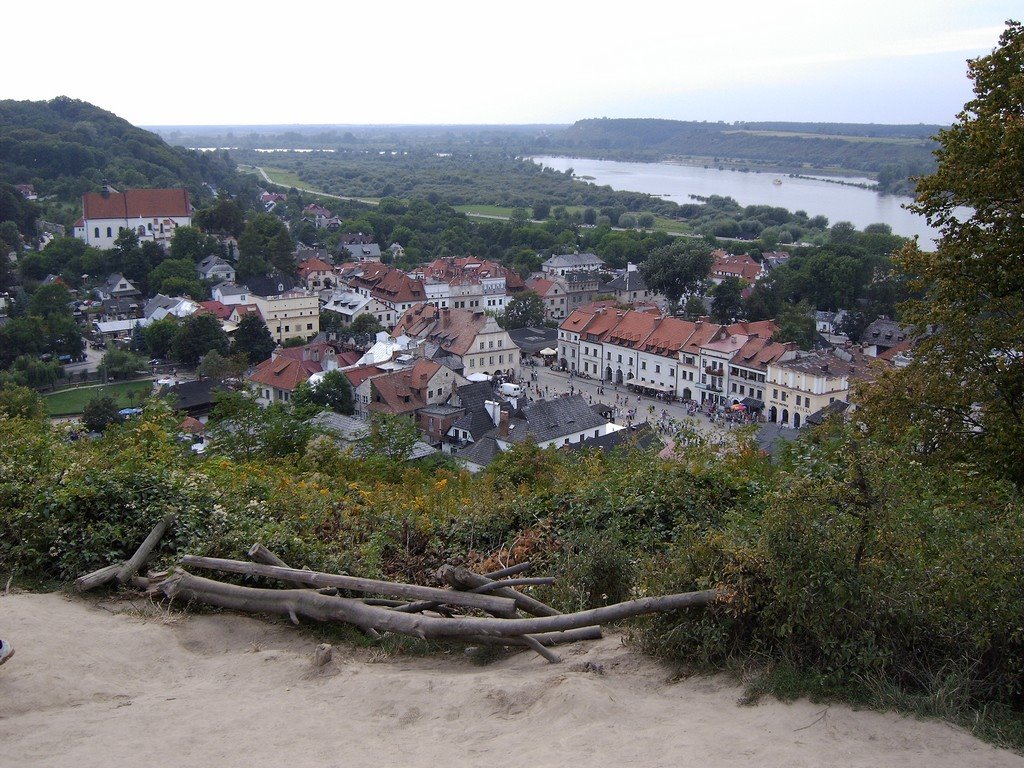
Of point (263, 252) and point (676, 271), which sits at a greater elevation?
point (263, 252)

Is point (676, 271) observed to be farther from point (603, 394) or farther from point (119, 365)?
point (119, 365)

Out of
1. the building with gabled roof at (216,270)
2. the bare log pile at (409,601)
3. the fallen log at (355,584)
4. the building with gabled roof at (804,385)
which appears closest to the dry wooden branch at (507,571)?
the bare log pile at (409,601)

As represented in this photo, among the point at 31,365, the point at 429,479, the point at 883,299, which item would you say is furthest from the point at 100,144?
the point at 429,479

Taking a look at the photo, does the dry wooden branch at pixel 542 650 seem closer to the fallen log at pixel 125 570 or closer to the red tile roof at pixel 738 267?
the fallen log at pixel 125 570

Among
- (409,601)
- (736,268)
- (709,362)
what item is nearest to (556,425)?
(709,362)

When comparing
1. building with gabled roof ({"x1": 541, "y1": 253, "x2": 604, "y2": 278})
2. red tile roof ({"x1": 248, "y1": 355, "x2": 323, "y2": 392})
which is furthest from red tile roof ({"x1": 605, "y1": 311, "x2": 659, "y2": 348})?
building with gabled roof ({"x1": 541, "y1": 253, "x2": 604, "y2": 278})

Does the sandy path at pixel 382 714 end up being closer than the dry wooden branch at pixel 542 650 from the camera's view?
Yes

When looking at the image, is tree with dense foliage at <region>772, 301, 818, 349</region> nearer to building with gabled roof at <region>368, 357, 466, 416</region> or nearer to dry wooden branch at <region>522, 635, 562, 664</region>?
building with gabled roof at <region>368, 357, 466, 416</region>

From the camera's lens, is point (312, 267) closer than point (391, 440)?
No
